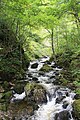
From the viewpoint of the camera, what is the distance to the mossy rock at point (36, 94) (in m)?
10.7

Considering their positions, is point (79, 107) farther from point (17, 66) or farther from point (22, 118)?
point (17, 66)

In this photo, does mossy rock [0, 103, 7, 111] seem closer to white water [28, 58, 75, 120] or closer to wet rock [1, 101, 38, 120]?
wet rock [1, 101, 38, 120]

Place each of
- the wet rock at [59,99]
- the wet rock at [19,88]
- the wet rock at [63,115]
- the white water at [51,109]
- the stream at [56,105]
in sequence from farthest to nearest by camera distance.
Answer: the wet rock at [19,88] < the wet rock at [59,99] < the white water at [51,109] < the stream at [56,105] < the wet rock at [63,115]

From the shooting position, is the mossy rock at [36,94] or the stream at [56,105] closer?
the stream at [56,105]

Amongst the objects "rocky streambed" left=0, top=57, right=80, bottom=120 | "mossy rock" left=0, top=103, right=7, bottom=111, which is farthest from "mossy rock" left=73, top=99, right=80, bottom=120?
"mossy rock" left=0, top=103, right=7, bottom=111

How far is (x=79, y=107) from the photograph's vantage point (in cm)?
871

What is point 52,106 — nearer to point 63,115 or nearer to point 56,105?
Result: point 56,105

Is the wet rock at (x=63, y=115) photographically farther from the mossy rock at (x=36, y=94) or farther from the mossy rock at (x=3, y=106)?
the mossy rock at (x=3, y=106)

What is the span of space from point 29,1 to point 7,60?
4.11m

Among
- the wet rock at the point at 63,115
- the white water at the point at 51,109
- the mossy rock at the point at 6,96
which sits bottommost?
the white water at the point at 51,109

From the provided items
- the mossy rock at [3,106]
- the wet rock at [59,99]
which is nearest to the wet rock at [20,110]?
the mossy rock at [3,106]

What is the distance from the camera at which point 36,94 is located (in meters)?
10.8

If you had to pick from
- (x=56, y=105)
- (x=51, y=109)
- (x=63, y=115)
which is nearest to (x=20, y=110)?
(x=51, y=109)

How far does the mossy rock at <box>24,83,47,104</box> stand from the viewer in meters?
10.7
